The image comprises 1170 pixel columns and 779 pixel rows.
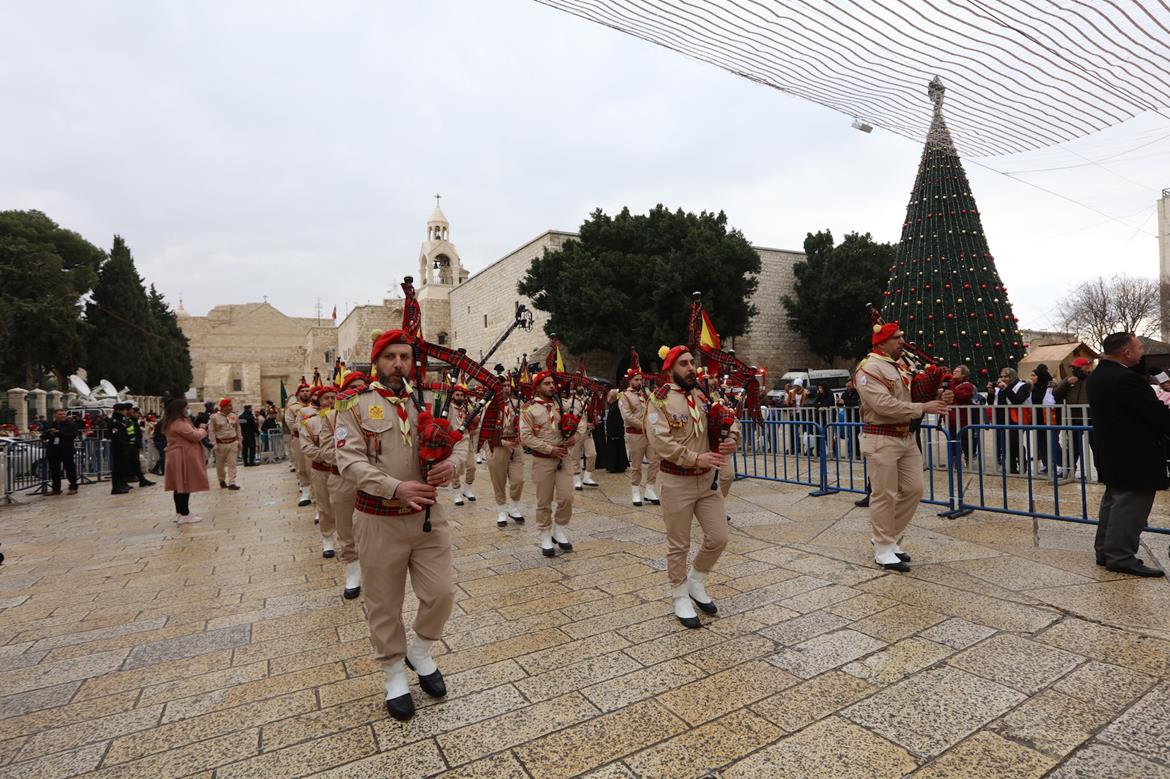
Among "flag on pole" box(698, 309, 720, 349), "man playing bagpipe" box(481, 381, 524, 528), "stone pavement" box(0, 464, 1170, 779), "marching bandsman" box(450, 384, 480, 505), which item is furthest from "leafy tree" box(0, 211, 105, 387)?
"flag on pole" box(698, 309, 720, 349)

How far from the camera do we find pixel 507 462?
820cm

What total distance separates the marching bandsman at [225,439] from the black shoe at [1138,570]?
13986 mm

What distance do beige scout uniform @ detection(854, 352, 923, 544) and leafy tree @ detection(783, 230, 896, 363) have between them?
97.8 ft

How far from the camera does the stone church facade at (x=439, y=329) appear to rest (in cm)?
3778

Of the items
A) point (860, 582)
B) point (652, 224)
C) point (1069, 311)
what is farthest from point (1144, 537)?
point (1069, 311)

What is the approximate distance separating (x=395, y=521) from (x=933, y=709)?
2795 mm

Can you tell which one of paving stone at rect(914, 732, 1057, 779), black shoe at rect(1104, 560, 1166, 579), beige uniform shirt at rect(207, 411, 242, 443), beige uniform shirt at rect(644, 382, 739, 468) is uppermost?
beige uniform shirt at rect(644, 382, 739, 468)

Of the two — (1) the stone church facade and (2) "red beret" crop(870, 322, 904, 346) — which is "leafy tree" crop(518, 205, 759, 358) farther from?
(2) "red beret" crop(870, 322, 904, 346)

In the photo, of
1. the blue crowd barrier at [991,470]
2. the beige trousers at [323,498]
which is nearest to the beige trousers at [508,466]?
the beige trousers at [323,498]

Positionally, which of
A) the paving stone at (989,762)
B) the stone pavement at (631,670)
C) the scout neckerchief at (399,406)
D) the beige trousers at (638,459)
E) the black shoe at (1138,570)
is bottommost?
the stone pavement at (631,670)

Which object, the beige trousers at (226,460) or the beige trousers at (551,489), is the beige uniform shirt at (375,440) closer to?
the beige trousers at (551,489)

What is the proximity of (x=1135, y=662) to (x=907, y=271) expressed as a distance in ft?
37.5

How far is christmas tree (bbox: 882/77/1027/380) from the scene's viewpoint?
41.5ft

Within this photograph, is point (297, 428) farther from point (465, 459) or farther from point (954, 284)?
point (954, 284)
